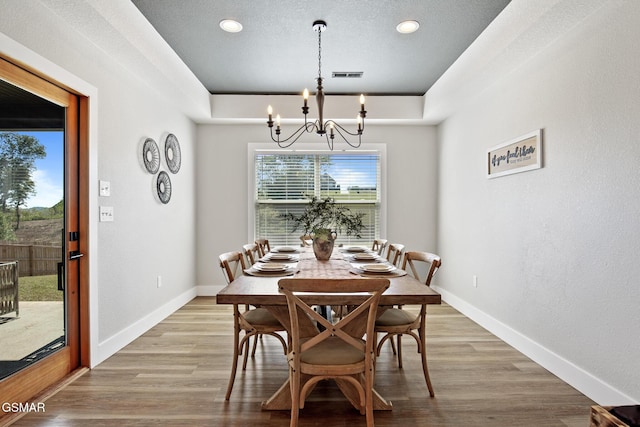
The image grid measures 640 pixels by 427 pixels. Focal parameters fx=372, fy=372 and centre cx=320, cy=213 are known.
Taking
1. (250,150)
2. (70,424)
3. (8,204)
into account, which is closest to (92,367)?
(70,424)

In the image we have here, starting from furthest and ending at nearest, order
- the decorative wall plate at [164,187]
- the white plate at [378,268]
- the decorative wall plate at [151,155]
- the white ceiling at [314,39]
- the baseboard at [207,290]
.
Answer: the baseboard at [207,290] < the decorative wall plate at [164,187] < the decorative wall plate at [151,155] < the white ceiling at [314,39] < the white plate at [378,268]

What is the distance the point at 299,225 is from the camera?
5398mm

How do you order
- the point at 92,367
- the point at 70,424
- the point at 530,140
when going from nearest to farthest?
the point at 70,424 < the point at 92,367 < the point at 530,140

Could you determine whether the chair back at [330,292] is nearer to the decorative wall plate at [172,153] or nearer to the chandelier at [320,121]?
the chandelier at [320,121]

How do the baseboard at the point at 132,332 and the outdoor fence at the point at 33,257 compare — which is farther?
the baseboard at the point at 132,332

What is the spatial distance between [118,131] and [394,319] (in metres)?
2.79

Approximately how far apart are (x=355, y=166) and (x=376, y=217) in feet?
2.64

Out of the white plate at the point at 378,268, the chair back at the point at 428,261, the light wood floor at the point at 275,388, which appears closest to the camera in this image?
the light wood floor at the point at 275,388

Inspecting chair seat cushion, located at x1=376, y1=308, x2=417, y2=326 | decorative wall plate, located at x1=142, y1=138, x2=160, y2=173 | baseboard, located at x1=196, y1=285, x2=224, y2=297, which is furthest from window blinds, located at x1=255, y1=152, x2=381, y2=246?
chair seat cushion, located at x1=376, y1=308, x2=417, y2=326

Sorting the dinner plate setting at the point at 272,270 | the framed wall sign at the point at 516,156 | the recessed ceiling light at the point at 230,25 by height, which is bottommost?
the dinner plate setting at the point at 272,270

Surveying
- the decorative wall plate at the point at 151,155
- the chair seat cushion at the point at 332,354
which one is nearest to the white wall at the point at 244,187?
the decorative wall plate at the point at 151,155

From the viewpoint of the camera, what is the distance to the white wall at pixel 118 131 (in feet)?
7.85

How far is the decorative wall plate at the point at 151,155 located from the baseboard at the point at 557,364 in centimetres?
379

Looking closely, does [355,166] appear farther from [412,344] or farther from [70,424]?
[70,424]
